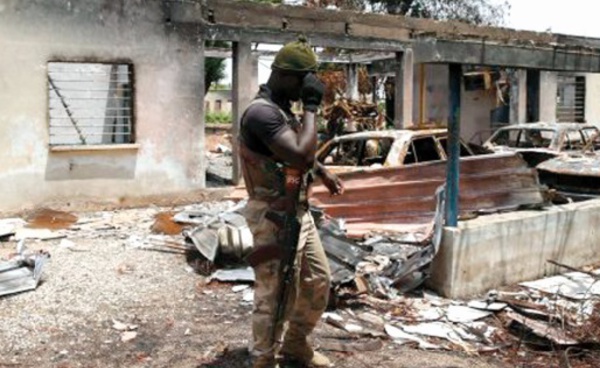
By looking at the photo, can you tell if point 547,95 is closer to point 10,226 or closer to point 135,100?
point 135,100

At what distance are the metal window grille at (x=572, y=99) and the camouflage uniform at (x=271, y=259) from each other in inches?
635

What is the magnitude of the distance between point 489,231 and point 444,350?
60.1 inches

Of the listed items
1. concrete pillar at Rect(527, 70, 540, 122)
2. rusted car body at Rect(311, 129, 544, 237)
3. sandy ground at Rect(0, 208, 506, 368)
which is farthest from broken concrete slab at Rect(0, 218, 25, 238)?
concrete pillar at Rect(527, 70, 540, 122)

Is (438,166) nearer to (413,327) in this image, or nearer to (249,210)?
(413,327)

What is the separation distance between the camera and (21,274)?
19.6 ft

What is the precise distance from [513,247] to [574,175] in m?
2.77

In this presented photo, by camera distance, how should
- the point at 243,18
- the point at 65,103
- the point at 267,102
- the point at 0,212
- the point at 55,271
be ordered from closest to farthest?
1. the point at 267,102
2. the point at 55,271
3. the point at 0,212
4. the point at 65,103
5. the point at 243,18

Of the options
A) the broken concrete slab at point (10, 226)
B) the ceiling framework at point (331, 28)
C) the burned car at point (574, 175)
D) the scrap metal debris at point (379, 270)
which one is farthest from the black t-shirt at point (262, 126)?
the burned car at point (574, 175)

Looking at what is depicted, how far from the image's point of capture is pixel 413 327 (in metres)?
5.08

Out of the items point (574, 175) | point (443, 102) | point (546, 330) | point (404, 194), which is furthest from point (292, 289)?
point (443, 102)

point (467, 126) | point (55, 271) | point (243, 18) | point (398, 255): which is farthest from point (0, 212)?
point (467, 126)

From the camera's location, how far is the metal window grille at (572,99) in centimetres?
1831

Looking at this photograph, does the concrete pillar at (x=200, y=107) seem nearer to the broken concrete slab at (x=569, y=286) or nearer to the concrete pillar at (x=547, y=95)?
the broken concrete slab at (x=569, y=286)

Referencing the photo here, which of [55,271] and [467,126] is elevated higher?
[467,126]
